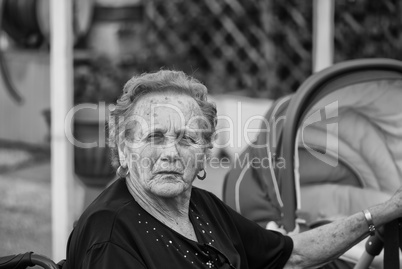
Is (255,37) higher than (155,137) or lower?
higher

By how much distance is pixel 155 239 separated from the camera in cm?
199

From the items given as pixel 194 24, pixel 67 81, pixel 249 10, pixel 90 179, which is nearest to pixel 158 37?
pixel 194 24

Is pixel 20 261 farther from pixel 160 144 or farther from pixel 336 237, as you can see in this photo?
pixel 336 237

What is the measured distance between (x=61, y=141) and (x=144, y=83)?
2.00 meters

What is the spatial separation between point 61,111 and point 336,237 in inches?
79.7

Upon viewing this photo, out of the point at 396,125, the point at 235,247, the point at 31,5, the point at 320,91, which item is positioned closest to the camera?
the point at 235,247

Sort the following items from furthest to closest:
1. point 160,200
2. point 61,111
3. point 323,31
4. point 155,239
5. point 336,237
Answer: point 323,31 → point 61,111 → point 336,237 → point 160,200 → point 155,239

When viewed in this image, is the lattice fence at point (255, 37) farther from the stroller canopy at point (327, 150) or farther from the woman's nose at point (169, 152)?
the woman's nose at point (169, 152)

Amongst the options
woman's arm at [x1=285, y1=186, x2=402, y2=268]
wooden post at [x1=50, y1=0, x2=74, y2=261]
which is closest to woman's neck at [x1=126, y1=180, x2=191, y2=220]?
woman's arm at [x1=285, y1=186, x2=402, y2=268]

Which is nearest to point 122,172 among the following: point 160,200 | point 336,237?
point 160,200

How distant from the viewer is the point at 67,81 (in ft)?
13.0

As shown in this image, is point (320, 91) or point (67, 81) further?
point (67, 81)

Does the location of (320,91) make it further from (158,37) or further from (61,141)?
(158,37)

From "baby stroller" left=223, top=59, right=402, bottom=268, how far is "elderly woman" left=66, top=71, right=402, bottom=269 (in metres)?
0.71
